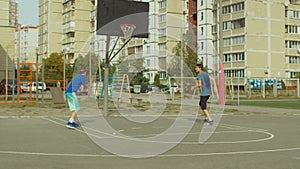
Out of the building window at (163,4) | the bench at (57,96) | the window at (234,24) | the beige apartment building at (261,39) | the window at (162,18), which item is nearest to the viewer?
the bench at (57,96)

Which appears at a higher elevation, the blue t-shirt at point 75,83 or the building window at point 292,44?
the building window at point 292,44

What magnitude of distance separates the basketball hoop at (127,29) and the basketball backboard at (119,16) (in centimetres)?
14

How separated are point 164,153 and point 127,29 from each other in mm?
11271

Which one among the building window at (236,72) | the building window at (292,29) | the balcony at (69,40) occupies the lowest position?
the building window at (236,72)

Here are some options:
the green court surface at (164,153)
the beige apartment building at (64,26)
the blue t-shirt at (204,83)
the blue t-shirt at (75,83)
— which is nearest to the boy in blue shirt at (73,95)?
the blue t-shirt at (75,83)

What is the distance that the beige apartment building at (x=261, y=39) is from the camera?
220 ft

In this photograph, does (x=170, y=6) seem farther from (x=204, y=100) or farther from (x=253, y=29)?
(x=204, y=100)

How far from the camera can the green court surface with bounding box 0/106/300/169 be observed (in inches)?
307

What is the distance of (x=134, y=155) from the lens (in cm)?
879

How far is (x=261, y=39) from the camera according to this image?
2670 inches

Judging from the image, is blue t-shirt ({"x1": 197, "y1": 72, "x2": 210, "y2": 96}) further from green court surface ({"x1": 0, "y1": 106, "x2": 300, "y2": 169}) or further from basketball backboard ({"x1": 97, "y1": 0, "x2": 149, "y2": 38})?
basketball backboard ({"x1": 97, "y1": 0, "x2": 149, "y2": 38})

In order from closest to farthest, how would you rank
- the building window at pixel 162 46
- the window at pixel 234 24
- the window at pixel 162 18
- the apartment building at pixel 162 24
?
the window at pixel 234 24 → the apartment building at pixel 162 24 → the building window at pixel 162 46 → the window at pixel 162 18

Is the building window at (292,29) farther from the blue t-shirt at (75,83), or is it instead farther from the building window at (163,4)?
the blue t-shirt at (75,83)

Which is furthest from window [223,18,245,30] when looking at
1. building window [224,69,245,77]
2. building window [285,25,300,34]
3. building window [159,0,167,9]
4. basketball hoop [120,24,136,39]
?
basketball hoop [120,24,136,39]
